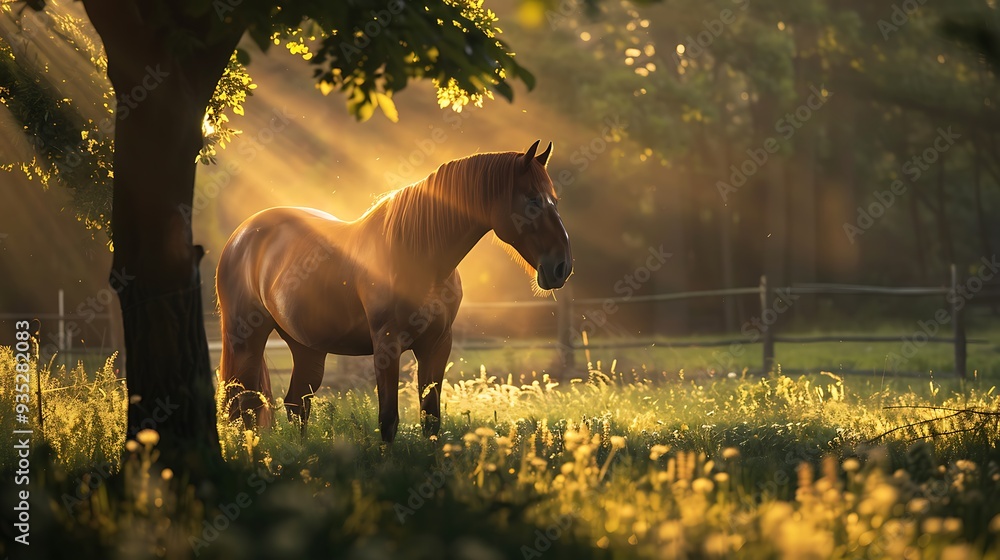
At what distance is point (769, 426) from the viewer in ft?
26.6

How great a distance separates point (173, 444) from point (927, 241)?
3615 cm

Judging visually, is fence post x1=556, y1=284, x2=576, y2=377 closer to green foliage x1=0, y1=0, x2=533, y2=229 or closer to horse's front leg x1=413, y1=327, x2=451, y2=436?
green foliage x1=0, y1=0, x2=533, y2=229

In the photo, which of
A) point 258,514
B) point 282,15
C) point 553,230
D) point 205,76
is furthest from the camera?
point 553,230

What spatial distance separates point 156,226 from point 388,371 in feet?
6.05

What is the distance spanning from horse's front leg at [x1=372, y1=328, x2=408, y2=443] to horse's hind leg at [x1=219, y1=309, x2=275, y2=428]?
1790mm

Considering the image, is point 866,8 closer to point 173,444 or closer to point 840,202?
point 840,202

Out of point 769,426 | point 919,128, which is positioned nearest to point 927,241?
point 919,128

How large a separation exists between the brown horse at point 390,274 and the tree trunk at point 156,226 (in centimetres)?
147

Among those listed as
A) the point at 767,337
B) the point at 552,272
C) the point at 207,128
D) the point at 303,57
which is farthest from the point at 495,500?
the point at 767,337

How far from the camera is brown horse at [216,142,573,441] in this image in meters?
6.20

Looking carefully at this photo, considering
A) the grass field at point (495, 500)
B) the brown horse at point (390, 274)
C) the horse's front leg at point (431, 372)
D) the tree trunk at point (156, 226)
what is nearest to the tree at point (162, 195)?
the tree trunk at point (156, 226)

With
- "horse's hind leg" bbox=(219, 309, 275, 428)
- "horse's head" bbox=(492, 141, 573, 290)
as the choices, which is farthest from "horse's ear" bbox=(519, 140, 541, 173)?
"horse's hind leg" bbox=(219, 309, 275, 428)

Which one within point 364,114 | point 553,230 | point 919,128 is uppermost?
point 919,128

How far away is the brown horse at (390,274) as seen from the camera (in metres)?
6.20
